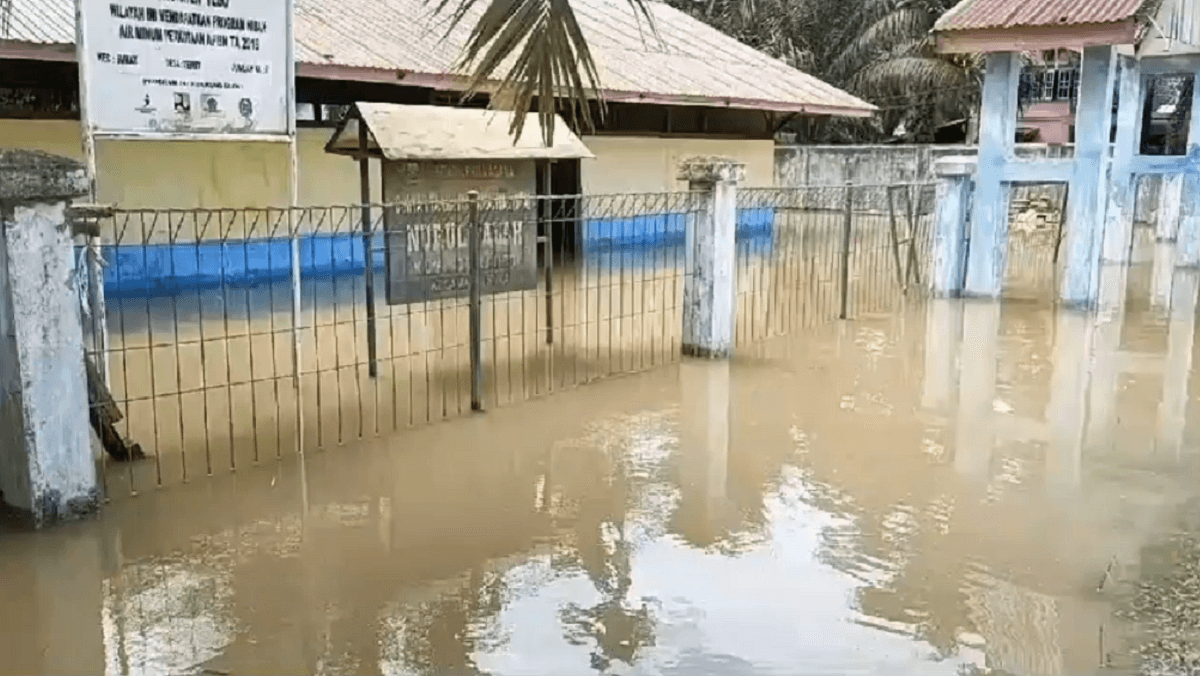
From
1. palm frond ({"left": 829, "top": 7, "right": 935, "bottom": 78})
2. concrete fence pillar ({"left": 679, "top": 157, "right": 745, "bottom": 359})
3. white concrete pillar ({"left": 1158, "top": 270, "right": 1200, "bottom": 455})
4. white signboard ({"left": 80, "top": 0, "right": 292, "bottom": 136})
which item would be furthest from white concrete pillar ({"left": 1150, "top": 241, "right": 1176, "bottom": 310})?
white signboard ({"left": 80, "top": 0, "right": 292, "bottom": 136})

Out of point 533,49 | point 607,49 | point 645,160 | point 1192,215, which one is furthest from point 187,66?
point 1192,215

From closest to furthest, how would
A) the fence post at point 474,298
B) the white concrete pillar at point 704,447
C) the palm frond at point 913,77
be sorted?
the white concrete pillar at point 704,447
the fence post at point 474,298
the palm frond at point 913,77

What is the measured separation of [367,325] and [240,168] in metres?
1.59

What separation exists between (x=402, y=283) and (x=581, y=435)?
164cm

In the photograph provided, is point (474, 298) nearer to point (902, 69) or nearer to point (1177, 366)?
point (1177, 366)

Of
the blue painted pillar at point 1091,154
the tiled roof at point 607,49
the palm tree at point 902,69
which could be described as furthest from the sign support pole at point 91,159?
the palm tree at point 902,69

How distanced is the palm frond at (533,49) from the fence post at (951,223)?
987 centimetres

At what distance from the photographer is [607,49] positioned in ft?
57.7

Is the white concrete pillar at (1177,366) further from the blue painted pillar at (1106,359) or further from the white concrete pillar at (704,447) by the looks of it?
the white concrete pillar at (704,447)

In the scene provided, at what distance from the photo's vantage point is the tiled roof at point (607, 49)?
11734 mm

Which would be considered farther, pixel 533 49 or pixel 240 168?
pixel 240 168

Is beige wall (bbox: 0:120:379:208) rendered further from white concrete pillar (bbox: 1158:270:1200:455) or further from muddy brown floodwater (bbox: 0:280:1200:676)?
white concrete pillar (bbox: 1158:270:1200:455)

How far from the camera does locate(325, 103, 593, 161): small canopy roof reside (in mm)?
7316

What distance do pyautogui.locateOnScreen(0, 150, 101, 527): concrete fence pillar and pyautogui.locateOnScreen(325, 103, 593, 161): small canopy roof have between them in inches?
110
